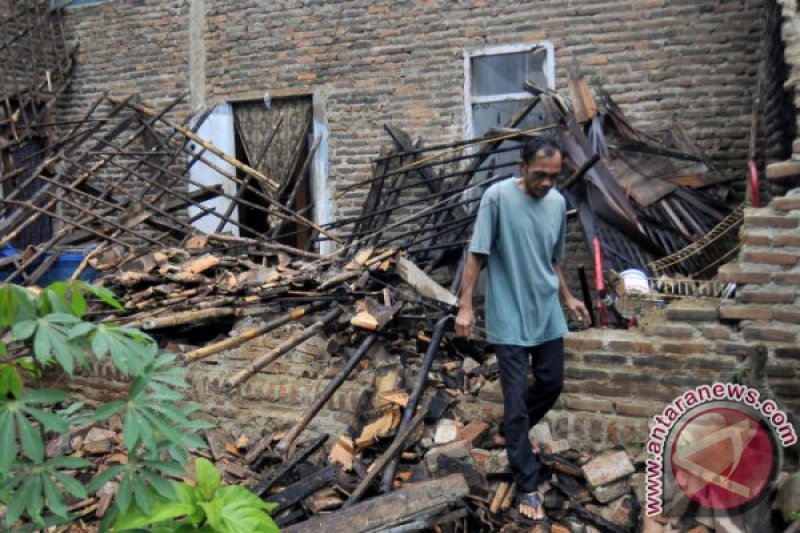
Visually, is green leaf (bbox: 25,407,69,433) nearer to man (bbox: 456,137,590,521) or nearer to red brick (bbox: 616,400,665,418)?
man (bbox: 456,137,590,521)

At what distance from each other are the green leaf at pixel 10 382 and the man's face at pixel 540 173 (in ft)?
7.48

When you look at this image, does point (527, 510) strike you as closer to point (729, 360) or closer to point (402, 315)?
point (729, 360)

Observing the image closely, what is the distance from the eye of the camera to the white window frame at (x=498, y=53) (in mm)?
7445

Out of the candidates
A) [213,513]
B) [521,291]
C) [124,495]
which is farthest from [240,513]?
[521,291]

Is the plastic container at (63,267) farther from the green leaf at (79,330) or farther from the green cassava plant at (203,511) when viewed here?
the green leaf at (79,330)

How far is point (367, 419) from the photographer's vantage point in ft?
13.4

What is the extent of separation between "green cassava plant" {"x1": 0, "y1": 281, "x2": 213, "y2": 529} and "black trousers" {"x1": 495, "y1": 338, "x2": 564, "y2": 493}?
173 cm

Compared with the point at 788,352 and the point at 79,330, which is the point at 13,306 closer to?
the point at 79,330

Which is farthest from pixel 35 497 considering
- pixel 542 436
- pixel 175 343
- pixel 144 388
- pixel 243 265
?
pixel 243 265

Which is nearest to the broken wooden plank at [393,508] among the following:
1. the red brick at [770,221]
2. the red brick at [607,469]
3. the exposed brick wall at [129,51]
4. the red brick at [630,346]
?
the red brick at [607,469]

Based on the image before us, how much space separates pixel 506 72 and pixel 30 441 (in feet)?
22.3

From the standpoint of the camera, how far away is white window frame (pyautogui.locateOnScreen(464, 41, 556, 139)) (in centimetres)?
745

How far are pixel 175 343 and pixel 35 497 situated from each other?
3.56m

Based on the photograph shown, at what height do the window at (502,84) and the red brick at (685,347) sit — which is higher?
the window at (502,84)
